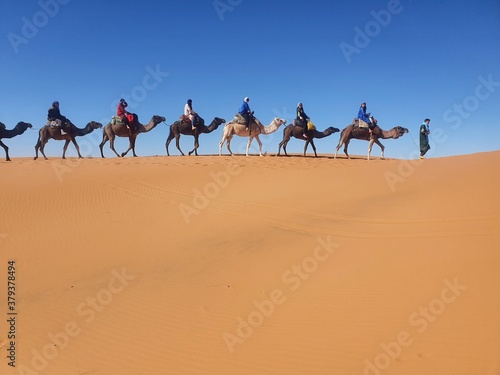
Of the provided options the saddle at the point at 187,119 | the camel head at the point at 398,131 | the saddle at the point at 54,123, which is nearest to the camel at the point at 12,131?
the saddle at the point at 54,123

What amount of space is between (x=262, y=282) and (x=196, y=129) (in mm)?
17219

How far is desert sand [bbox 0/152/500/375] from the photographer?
3625 mm

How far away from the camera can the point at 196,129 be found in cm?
2144

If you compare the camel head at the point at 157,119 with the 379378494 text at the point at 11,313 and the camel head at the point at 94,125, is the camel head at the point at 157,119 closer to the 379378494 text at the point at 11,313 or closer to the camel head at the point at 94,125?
the camel head at the point at 94,125

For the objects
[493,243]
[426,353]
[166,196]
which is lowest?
[426,353]

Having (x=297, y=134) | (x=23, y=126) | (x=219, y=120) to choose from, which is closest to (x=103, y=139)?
(x=23, y=126)

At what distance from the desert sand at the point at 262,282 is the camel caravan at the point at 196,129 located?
938cm

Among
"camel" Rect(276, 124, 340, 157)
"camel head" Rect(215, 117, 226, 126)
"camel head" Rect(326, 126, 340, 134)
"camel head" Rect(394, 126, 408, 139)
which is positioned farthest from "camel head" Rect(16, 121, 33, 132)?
"camel head" Rect(394, 126, 408, 139)

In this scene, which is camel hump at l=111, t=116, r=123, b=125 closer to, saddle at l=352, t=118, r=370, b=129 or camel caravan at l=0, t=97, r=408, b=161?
camel caravan at l=0, t=97, r=408, b=161

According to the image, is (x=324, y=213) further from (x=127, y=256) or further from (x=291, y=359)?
(x=291, y=359)

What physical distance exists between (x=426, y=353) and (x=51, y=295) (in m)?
5.21

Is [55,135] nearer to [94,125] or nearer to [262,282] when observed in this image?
[94,125]

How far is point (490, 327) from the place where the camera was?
11.3 feet

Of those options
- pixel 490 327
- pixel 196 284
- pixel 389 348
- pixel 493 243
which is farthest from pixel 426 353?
pixel 196 284
